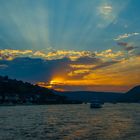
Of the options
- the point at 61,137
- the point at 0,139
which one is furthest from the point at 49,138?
the point at 0,139

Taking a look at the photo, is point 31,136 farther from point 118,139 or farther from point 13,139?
point 118,139

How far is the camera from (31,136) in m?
55.3

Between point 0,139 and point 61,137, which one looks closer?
point 0,139

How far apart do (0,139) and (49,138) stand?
738 centimetres

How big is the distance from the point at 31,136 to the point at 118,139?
1363 centimetres

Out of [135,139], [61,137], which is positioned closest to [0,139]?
[61,137]

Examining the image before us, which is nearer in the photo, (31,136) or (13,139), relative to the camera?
(13,139)

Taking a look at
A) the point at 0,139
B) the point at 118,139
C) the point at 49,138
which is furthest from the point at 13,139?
the point at 118,139

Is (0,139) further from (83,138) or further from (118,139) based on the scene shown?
(118,139)

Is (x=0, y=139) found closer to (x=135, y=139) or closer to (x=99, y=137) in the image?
(x=99, y=137)

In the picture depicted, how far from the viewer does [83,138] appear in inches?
2111

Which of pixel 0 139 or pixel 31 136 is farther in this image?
pixel 31 136

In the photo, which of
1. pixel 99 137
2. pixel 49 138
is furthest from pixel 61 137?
pixel 99 137

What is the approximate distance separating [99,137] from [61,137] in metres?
5.95
